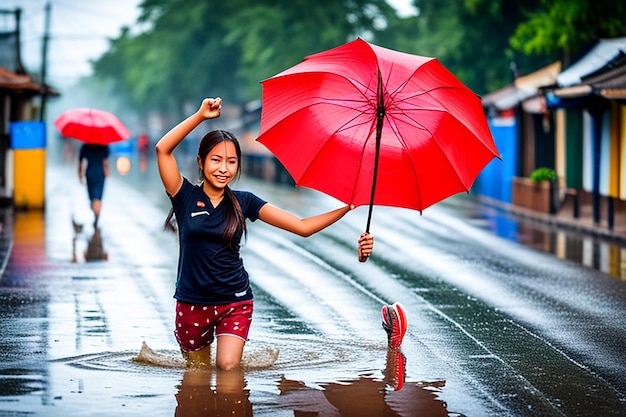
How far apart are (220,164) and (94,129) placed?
41.1ft

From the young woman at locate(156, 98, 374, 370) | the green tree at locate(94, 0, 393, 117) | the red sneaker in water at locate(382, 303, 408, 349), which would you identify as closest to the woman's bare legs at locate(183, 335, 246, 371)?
the young woman at locate(156, 98, 374, 370)

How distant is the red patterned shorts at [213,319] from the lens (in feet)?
27.4

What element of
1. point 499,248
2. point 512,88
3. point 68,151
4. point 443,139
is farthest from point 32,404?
point 68,151

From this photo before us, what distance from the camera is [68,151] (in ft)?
253

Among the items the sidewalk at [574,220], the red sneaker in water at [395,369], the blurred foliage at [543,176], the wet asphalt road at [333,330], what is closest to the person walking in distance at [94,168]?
the wet asphalt road at [333,330]

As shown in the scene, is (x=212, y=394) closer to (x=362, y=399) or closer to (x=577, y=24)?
(x=362, y=399)

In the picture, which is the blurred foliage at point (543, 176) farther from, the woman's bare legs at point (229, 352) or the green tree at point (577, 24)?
the woman's bare legs at point (229, 352)

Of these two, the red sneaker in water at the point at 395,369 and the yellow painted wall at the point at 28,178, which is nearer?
the red sneaker in water at the point at 395,369

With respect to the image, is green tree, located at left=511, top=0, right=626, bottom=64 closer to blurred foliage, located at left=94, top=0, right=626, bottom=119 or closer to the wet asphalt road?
blurred foliage, located at left=94, top=0, right=626, bottom=119

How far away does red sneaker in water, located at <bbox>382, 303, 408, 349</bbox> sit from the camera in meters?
9.91

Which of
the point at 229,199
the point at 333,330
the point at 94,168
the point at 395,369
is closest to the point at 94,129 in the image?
the point at 94,168

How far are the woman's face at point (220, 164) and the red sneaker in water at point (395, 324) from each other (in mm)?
2251

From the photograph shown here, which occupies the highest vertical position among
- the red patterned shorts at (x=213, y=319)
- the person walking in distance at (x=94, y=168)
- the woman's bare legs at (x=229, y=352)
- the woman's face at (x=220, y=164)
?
the person walking in distance at (x=94, y=168)

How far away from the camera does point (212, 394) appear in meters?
8.00
